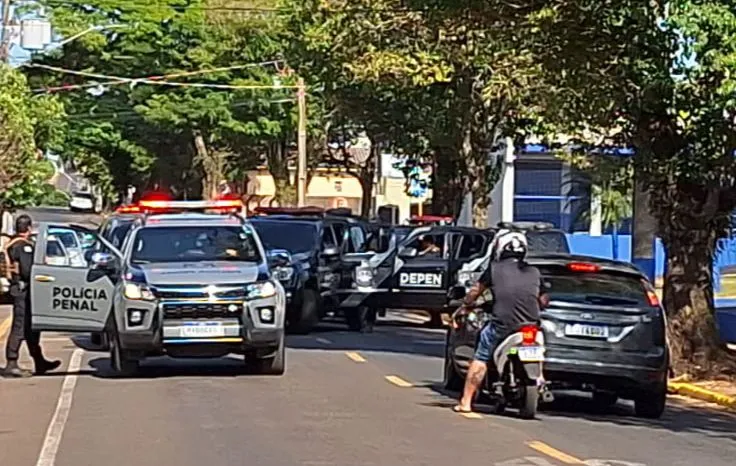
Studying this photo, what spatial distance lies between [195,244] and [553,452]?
25.2 ft

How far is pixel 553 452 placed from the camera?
12961 millimetres

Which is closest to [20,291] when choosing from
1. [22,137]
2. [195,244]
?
[195,244]

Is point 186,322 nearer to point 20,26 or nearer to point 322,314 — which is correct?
point 322,314

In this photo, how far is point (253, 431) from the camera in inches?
552

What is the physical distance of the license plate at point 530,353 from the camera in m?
14.7

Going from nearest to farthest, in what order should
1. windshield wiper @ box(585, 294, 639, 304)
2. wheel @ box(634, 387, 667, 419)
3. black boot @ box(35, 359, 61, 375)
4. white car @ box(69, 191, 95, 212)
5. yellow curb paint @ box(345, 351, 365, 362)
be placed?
windshield wiper @ box(585, 294, 639, 304), wheel @ box(634, 387, 667, 419), black boot @ box(35, 359, 61, 375), yellow curb paint @ box(345, 351, 365, 362), white car @ box(69, 191, 95, 212)

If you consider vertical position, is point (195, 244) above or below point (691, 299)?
above

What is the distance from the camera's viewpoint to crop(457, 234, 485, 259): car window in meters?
28.2

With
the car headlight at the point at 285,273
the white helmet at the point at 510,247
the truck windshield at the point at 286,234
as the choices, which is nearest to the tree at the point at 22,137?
the truck windshield at the point at 286,234

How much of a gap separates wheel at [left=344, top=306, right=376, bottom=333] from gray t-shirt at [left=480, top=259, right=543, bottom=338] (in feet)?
41.7

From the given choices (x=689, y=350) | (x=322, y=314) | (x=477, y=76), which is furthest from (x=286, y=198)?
(x=689, y=350)

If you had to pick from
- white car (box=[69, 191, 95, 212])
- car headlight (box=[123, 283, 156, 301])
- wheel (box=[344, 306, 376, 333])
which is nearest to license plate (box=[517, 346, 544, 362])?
car headlight (box=[123, 283, 156, 301])

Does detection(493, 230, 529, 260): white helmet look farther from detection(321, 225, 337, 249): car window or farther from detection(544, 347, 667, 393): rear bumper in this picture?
A: detection(321, 225, 337, 249): car window

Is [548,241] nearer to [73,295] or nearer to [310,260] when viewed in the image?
[310,260]
